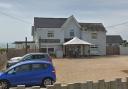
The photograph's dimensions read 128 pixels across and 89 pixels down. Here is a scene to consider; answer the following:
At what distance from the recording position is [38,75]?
19.8m

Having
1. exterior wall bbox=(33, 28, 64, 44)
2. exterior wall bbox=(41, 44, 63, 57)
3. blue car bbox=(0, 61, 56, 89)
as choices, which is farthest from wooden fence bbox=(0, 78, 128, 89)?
exterior wall bbox=(33, 28, 64, 44)

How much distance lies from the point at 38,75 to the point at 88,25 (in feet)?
178

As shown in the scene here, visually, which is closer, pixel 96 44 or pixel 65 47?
pixel 65 47

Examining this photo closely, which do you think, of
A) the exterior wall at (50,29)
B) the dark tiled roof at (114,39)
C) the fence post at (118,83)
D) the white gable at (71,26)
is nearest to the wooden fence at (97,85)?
the fence post at (118,83)

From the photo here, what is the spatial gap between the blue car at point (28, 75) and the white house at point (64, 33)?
44.8 m

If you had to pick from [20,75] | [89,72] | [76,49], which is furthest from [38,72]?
A: [76,49]

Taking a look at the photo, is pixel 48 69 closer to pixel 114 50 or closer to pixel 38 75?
pixel 38 75

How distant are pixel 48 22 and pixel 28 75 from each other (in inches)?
1978

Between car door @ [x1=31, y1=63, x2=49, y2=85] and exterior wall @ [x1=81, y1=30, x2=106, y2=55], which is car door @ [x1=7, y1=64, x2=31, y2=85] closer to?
car door @ [x1=31, y1=63, x2=49, y2=85]

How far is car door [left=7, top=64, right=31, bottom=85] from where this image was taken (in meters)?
19.3

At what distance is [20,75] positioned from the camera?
19.5 metres

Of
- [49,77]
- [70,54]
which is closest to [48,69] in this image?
[49,77]

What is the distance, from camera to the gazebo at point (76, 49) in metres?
64.8

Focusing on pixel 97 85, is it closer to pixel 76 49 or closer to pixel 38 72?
pixel 38 72
